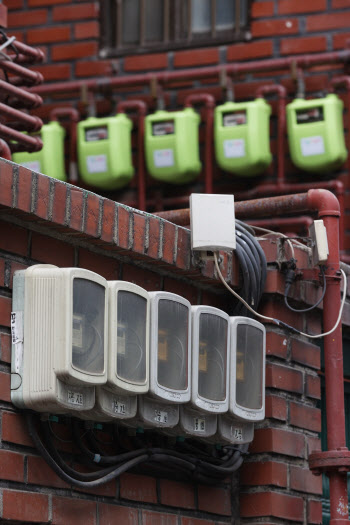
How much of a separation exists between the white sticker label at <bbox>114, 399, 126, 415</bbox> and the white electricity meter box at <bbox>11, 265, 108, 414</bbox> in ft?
0.30

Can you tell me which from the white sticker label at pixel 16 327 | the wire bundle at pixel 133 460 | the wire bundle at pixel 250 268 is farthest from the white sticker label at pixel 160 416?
the wire bundle at pixel 250 268

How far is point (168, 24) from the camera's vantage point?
22.8ft

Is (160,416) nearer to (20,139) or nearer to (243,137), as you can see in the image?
(20,139)

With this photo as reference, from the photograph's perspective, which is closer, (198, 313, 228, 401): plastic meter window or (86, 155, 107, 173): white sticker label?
(198, 313, 228, 401): plastic meter window

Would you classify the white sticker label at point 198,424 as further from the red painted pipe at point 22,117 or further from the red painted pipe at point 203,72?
the red painted pipe at point 203,72

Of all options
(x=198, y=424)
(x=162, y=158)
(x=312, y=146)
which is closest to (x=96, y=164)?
(x=162, y=158)

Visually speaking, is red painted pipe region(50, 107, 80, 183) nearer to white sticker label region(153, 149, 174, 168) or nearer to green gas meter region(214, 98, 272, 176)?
white sticker label region(153, 149, 174, 168)

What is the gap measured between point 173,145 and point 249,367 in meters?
2.94

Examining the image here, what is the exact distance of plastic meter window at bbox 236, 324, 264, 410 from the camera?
374 cm

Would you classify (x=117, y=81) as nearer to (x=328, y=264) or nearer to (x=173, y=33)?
(x=173, y=33)

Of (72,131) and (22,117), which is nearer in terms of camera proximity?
(22,117)

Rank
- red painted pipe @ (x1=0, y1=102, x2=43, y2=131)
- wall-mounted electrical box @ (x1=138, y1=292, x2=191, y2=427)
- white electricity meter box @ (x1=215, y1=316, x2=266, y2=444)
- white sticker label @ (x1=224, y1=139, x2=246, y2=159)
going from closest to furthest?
wall-mounted electrical box @ (x1=138, y1=292, x2=191, y2=427) → white electricity meter box @ (x1=215, y1=316, x2=266, y2=444) → red painted pipe @ (x1=0, y1=102, x2=43, y2=131) → white sticker label @ (x1=224, y1=139, x2=246, y2=159)

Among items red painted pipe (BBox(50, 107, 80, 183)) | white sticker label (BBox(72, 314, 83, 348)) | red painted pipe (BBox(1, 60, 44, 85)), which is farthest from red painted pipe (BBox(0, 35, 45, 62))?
red painted pipe (BBox(50, 107, 80, 183))

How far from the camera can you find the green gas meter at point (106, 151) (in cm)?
662
